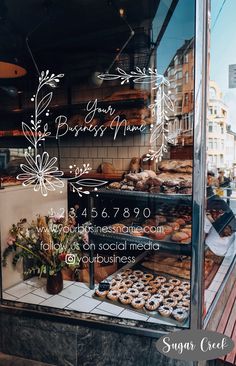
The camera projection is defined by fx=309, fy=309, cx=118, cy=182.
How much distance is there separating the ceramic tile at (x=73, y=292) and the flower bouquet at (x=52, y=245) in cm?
4

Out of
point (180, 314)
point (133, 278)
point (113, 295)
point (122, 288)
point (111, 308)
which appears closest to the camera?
point (180, 314)

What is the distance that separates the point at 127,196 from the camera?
6.89ft

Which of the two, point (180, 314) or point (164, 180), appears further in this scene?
point (164, 180)

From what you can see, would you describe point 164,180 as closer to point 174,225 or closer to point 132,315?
point 174,225

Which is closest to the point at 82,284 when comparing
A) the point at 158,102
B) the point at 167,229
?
the point at 167,229

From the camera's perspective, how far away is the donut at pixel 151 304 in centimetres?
188

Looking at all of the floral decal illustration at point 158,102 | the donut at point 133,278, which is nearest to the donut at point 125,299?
the donut at point 133,278

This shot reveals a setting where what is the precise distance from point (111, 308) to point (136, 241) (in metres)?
0.44

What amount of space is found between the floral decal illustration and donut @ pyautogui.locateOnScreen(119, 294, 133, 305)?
3.12ft

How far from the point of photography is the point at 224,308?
87.2 inches

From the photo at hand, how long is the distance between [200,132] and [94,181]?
863mm

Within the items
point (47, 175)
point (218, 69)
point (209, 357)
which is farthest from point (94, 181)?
point (209, 357)

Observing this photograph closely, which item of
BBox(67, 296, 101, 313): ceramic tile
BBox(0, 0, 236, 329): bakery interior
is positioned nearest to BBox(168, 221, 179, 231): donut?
BBox(0, 0, 236, 329): bakery interior

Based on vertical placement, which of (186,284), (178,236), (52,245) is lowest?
(186,284)
